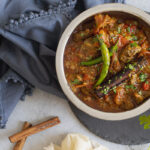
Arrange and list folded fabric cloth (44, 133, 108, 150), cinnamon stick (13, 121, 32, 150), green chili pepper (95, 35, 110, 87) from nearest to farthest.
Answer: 1. green chili pepper (95, 35, 110, 87)
2. folded fabric cloth (44, 133, 108, 150)
3. cinnamon stick (13, 121, 32, 150)

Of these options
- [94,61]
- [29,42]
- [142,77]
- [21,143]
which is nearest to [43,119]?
[21,143]

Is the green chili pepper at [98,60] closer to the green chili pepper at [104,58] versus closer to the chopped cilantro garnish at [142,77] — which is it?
the green chili pepper at [104,58]

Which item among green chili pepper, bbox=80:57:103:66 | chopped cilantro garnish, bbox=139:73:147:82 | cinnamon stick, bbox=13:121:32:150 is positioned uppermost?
green chili pepper, bbox=80:57:103:66

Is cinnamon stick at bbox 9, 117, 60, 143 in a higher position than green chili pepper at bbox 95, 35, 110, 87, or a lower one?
lower

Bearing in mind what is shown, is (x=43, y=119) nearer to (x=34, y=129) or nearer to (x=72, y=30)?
(x=34, y=129)

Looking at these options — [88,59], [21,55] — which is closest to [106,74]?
[88,59]

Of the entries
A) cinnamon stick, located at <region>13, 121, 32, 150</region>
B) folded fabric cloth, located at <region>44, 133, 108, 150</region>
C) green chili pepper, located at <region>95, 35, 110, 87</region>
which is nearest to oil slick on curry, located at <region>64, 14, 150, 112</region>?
green chili pepper, located at <region>95, 35, 110, 87</region>

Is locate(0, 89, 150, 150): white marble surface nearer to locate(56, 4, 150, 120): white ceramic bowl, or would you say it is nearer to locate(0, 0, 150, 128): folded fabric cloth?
locate(0, 0, 150, 128): folded fabric cloth
